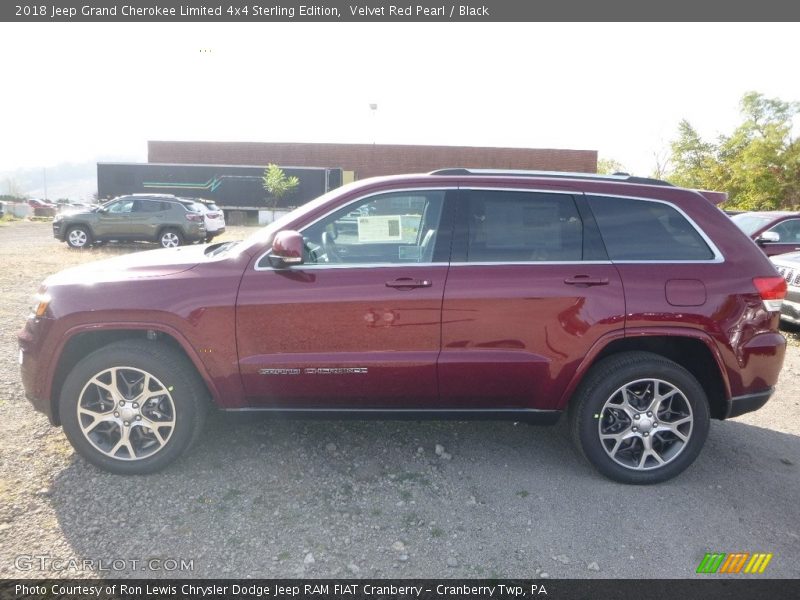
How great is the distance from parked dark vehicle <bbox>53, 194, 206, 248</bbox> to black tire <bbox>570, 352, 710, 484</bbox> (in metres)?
14.9

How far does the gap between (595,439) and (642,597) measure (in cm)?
101

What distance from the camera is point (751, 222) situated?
9.34m

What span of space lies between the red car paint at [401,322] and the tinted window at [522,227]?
10cm

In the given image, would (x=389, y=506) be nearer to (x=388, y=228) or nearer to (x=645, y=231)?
(x=388, y=228)

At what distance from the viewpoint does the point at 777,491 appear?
11.1 feet

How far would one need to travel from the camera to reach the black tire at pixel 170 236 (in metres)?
16.0

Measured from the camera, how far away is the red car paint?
10.5 feet

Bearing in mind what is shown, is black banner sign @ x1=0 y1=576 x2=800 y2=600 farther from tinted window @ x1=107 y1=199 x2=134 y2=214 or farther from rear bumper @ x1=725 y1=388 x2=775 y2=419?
tinted window @ x1=107 y1=199 x2=134 y2=214

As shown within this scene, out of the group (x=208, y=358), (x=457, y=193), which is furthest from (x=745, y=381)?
(x=208, y=358)

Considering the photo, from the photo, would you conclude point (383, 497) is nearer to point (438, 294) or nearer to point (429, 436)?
point (429, 436)

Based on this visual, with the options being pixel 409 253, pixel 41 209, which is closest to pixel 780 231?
pixel 409 253

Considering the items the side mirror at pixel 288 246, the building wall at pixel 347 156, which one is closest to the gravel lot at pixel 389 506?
the side mirror at pixel 288 246
